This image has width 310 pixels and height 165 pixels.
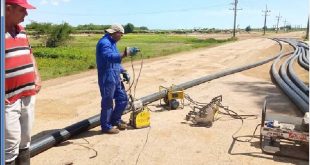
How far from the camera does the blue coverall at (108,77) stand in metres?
6.09

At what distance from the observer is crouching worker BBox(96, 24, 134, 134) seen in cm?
610

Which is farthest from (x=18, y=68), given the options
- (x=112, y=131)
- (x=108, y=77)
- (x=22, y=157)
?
(x=112, y=131)

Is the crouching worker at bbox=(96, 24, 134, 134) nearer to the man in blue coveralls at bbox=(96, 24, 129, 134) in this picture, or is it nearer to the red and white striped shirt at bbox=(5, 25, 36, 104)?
the man in blue coveralls at bbox=(96, 24, 129, 134)

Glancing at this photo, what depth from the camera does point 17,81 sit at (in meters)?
3.65

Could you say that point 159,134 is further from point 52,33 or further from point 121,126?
point 52,33

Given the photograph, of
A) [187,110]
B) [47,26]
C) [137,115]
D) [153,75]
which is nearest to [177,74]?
[153,75]

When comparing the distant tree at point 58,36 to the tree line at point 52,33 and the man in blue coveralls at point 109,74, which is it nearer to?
the tree line at point 52,33

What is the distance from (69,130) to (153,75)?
28.1 ft

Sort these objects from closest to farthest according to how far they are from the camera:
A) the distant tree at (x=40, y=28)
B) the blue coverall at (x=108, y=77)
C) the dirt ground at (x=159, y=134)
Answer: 1. the dirt ground at (x=159, y=134)
2. the blue coverall at (x=108, y=77)
3. the distant tree at (x=40, y=28)

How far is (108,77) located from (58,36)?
31.9 m

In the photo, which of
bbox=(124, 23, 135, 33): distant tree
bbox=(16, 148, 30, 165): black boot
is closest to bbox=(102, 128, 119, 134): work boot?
bbox=(16, 148, 30, 165): black boot

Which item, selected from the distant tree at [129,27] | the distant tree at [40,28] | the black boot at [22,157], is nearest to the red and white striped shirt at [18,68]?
the black boot at [22,157]

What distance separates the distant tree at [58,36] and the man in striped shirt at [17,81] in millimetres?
33193

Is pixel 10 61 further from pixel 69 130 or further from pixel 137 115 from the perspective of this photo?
pixel 137 115
